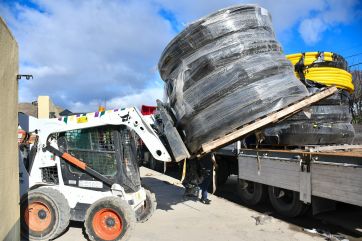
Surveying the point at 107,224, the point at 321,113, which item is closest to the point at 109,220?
the point at 107,224

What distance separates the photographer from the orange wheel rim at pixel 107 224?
5.02 meters

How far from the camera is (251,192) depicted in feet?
24.9

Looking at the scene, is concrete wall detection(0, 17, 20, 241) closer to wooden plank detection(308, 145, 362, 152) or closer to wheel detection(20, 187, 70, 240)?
wheel detection(20, 187, 70, 240)

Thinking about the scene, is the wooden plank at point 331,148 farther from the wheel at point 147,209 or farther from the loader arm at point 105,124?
the wheel at point 147,209

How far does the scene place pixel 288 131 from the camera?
6273mm

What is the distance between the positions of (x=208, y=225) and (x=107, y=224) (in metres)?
1.81

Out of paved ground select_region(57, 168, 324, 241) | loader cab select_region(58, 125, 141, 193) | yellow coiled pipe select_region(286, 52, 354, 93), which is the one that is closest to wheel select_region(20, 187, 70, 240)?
paved ground select_region(57, 168, 324, 241)

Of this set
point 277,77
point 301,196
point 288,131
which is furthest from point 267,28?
point 301,196

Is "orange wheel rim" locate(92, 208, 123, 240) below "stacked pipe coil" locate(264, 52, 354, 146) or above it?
below

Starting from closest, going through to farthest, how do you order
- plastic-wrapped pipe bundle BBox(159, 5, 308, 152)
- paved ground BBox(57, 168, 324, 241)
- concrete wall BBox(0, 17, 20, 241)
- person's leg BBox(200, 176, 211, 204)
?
1. concrete wall BBox(0, 17, 20, 241)
2. plastic-wrapped pipe bundle BBox(159, 5, 308, 152)
3. paved ground BBox(57, 168, 324, 241)
4. person's leg BBox(200, 176, 211, 204)

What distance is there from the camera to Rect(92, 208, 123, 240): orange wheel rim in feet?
16.5

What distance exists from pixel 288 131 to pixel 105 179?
10.1ft

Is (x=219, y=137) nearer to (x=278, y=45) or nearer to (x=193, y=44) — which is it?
(x=193, y=44)

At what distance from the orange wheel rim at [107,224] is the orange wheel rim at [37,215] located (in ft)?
2.14
